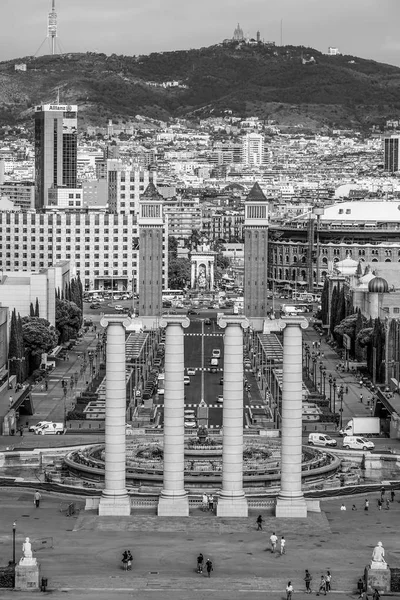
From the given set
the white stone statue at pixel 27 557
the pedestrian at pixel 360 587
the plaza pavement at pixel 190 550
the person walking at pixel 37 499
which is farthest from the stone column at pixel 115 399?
the pedestrian at pixel 360 587

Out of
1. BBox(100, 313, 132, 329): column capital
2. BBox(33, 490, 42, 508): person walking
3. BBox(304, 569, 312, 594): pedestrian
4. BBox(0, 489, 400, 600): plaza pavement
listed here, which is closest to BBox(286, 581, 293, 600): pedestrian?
BBox(0, 489, 400, 600): plaza pavement

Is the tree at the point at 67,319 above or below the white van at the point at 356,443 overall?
above

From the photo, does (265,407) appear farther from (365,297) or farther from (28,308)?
(365,297)

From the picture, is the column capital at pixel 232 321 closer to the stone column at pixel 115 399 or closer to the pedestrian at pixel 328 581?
the stone column at pixel 115 399

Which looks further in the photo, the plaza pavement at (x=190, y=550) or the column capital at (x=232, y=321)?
the column capital at (x=232, y=321)

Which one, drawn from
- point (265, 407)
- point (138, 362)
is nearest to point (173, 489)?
point (265, 407)

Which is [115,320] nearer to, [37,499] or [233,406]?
[233,406]

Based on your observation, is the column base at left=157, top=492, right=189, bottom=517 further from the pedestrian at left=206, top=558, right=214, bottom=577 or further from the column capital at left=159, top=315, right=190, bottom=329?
the pedestrian at left=206, top=558, right=214, bottom=577

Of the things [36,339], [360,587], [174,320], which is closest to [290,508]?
[174,320]
